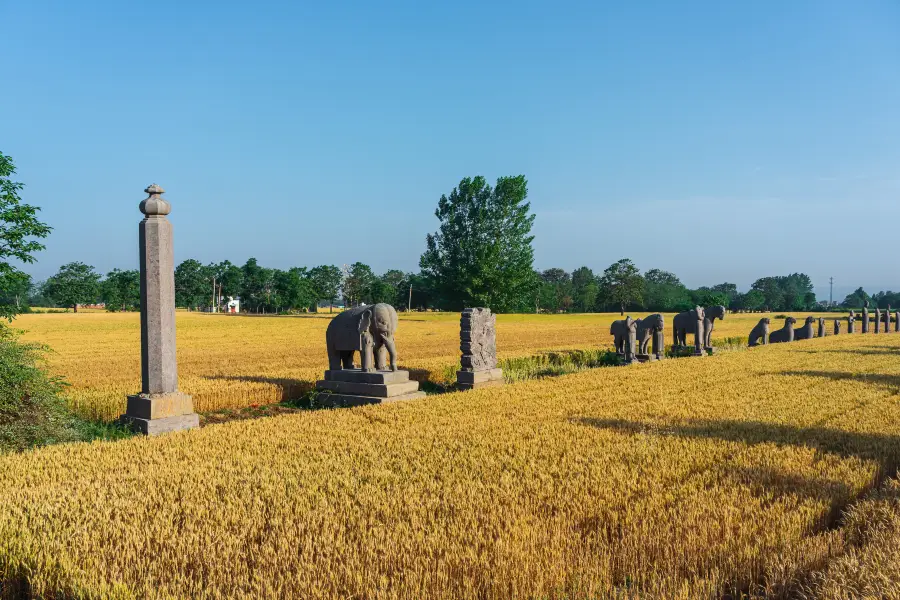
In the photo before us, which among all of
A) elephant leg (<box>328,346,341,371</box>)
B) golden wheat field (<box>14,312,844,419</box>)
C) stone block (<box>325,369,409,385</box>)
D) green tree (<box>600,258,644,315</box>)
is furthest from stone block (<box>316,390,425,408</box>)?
green tree (<box>600,258,644,315</box>)

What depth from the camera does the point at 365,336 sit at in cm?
1291

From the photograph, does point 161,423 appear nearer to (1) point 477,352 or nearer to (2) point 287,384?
(2) point 287,384

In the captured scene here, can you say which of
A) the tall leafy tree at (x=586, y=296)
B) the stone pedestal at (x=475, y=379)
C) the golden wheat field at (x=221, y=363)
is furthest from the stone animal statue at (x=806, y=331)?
the tall leafy tree at (x=586, y=296)

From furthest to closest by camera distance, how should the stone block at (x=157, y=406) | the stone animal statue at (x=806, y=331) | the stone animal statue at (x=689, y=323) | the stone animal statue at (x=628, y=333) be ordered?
the stone animal statue at (x=806, y=331) → the stone animal statue at (x=689, y=323) → the stone animal statue at (x=628, y=333) → the stone block at (x=157, y=406)

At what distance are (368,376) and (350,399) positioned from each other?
63cm

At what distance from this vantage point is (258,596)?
3273 millimetres

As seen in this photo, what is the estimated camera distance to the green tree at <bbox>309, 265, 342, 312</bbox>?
371 ft

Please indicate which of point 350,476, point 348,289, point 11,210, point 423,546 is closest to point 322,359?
point 11,210

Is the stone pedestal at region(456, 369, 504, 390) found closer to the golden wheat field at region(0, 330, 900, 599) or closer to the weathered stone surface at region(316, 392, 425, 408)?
the weathered stone surface at region(316, 392, 425, 408)

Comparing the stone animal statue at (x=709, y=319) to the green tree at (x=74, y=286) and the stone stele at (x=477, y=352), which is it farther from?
the green tree at (x=74, y=286)

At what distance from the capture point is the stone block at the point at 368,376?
40.1 ft

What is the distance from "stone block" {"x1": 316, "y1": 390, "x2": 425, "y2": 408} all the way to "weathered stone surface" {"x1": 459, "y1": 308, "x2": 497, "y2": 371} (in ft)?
7.31

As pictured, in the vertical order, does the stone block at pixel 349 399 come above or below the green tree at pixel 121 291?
below

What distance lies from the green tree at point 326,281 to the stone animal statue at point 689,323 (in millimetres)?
92846
